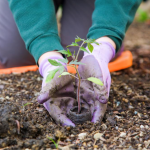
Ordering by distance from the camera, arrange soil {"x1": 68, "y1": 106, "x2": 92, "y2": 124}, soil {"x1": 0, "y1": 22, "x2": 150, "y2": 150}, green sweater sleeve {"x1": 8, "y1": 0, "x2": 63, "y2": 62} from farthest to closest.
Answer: green sweater sleeve {"x1": 8, "y1": 0, "x2": 63, "y2": 62} → soil {"x1": 68, "y1": 106, "x2": 92, "y2": 124} → soil {"x1": 0, "y1": 22, "x2": 150, "y2": 150}

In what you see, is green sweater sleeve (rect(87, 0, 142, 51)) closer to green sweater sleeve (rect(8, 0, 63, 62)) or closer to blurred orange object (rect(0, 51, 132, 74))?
green sweater sleeve (rect(8, 0, 63, 62))

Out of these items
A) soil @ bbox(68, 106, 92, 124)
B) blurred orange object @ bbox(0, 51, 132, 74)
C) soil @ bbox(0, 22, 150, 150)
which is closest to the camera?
soil @ bbox(0, 22, 150, 150)

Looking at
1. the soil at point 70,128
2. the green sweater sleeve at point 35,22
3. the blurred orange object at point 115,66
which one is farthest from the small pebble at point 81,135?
the blurred orange object at point 115,66

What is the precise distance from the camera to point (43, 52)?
129 cm

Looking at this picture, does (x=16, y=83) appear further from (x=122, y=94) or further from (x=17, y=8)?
(x=122, y=94)

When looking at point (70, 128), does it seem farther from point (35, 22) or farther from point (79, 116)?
point (35, 22)

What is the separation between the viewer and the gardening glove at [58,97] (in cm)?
103

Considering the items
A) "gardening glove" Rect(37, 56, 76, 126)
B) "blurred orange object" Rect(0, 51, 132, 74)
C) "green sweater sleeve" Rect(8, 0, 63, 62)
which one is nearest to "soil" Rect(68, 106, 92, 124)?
"gardening glove" Rect(37, 56, 76, 126)

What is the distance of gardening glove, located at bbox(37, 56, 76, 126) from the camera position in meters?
1.03

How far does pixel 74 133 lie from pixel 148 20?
476cm

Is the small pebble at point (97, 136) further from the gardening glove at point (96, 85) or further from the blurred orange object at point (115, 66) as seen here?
the blurred orange object at point (115, 66)

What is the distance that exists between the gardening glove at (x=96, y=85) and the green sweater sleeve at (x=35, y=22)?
266 millimetres

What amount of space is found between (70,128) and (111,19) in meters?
0.76

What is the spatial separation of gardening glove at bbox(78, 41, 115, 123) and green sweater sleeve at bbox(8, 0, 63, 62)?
0.87 ft
